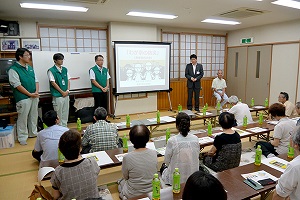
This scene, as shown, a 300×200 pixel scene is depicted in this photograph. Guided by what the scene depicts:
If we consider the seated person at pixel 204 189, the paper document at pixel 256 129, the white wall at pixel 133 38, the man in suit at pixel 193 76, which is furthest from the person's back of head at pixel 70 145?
the man in suit at pixel 193 76

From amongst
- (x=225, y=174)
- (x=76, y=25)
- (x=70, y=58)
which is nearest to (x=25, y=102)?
(x=70, y=58)

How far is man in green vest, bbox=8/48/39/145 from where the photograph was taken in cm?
405

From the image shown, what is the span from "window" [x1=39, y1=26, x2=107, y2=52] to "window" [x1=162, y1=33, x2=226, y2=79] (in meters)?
1.92

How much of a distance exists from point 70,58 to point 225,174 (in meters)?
4.47

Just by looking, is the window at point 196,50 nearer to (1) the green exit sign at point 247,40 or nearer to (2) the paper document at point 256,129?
(1) the green exit sign at point 247,40

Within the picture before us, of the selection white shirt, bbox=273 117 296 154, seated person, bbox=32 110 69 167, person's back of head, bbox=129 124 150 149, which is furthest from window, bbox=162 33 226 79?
person's back of head, bbox=129 124 150 149

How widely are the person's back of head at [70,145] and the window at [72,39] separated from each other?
4434mm

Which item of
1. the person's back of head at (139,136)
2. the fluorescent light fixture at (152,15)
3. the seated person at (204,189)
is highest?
the fluorescent light fixture at (152,15)

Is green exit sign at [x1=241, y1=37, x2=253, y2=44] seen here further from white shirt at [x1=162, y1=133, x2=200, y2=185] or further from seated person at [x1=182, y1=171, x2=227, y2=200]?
seated person at [x1=182, y1=171, x2=227, y2=200]

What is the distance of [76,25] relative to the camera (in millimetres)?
5602

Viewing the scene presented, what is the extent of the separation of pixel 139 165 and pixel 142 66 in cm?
455

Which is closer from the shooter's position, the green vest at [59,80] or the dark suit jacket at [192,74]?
the green vest at [59,80]

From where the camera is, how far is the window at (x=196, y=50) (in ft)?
23.1

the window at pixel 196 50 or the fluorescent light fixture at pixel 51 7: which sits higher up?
the fluorescent light fixture at pixel 51 7
